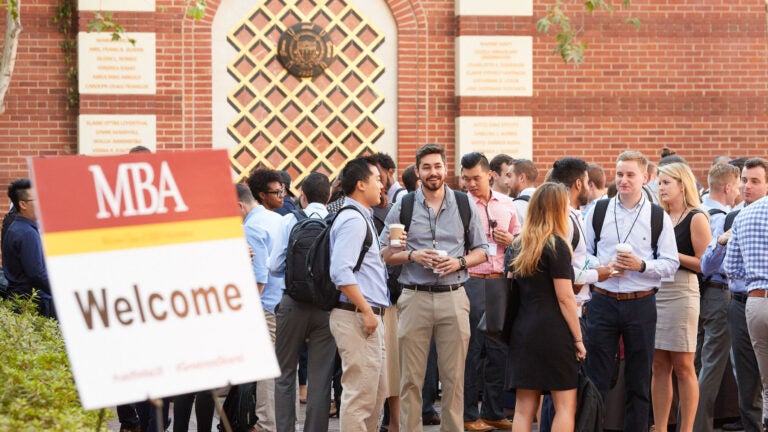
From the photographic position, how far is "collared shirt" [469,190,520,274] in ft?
31.5

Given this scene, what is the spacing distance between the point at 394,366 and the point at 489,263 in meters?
1.19

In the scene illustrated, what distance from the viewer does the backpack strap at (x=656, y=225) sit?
8172 millimetres

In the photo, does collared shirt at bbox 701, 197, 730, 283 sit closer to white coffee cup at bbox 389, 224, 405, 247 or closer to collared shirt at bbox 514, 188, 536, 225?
collared shirt at bbox 514, 188, 536, 225

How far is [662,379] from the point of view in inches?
337

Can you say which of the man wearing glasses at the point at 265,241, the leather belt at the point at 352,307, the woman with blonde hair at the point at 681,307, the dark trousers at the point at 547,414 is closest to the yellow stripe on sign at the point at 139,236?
the leather belt at the point at 352,307

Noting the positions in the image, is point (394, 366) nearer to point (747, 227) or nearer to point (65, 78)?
point (747, 227)

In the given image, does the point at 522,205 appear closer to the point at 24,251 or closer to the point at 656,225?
the point at 656,225

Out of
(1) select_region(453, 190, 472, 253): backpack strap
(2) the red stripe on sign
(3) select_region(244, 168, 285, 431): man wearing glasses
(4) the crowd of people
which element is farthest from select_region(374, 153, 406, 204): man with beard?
(2) the red stripe on sign

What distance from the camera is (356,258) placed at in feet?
24.8

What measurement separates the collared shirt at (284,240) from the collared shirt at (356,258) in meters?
1.07

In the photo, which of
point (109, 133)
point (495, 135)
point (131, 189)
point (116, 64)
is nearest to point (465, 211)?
point (131, 189)

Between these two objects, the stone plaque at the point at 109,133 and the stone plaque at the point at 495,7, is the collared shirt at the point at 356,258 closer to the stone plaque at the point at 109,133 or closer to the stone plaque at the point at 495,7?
the stone plaque at the point at 109,133

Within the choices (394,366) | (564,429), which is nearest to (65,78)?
(394,366)

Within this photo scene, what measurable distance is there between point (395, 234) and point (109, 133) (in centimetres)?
735
